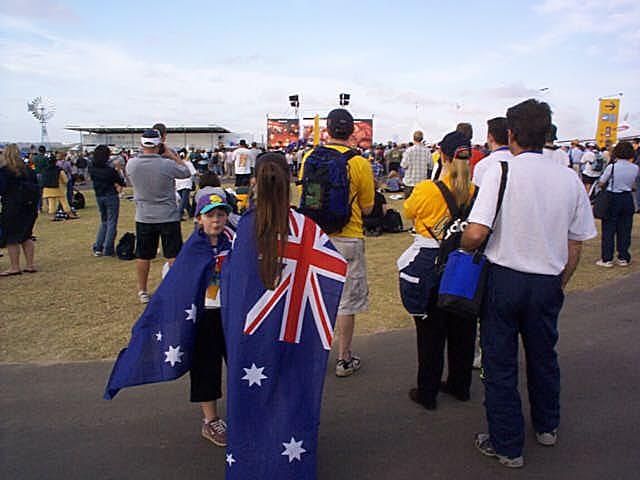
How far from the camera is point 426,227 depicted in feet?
12.1

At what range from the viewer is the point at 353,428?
3.64 m

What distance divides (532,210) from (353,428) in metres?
1.94

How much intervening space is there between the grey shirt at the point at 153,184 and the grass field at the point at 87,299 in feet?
3.90

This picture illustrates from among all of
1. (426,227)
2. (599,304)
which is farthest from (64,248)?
(599,304)

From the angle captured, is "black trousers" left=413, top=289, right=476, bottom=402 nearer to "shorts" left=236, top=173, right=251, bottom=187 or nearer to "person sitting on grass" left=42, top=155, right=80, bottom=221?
"person sitting on grass" left=42, top=155, right=80, bottom=221

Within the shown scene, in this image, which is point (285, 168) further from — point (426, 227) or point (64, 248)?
point (64, 248)

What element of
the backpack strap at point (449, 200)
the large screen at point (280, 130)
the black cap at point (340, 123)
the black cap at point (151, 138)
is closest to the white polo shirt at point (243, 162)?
the black cap at point (151, 138)

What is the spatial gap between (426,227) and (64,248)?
8.86 m

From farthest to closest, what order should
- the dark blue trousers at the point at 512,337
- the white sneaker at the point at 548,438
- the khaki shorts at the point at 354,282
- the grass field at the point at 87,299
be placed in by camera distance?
1. the grass field at the point at 87,299
2. the khaki shorts at the point at 354,282
3. the white sneaker at the point at 548,438
4. the dark blue trousers at the point at 512,337

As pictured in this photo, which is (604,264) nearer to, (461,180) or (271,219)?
(461,180)

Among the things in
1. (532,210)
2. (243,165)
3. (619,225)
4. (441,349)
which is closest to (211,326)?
(441,349)

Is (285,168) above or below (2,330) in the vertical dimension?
above

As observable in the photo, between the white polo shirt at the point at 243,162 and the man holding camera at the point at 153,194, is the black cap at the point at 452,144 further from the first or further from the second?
the white polo shirt at the point at 243,162

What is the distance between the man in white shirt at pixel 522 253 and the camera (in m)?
3.00
